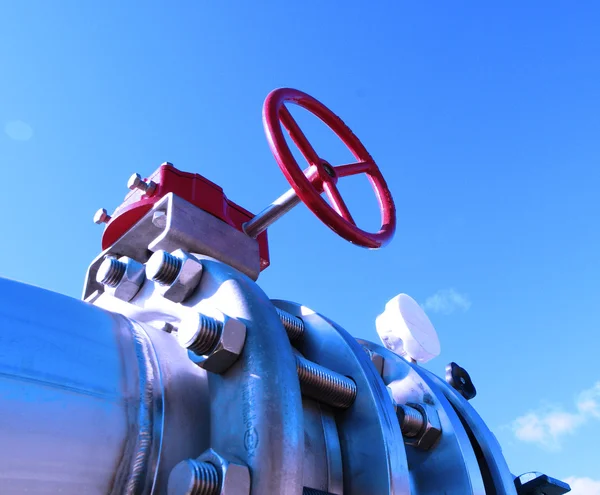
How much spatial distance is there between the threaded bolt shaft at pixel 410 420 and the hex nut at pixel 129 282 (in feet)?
1.51

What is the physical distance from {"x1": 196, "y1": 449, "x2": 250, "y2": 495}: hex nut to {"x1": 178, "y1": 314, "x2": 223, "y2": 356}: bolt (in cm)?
13

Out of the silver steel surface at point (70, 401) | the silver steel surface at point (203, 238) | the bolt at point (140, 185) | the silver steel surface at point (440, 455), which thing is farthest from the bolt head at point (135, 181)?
the silver steel surface at point (440, 455)

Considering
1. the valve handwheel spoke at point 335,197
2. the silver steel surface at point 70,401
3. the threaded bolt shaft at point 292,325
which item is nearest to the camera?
the silver steel surface at point 70,401

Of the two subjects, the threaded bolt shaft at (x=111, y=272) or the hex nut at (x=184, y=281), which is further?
the threaded bolt shaft at (x=111, y=272)

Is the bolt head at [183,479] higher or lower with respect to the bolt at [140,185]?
lower

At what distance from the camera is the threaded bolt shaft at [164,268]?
2.85ft

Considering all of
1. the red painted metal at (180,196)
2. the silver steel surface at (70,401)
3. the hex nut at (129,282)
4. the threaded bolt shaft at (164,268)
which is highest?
the red painted metal at (180,196)

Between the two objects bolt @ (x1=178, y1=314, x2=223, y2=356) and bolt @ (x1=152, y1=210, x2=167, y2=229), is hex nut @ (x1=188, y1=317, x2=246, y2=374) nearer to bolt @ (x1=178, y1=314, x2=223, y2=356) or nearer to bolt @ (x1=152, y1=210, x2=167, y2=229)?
bolt @ (x1=178, y1=314, x2=223, y2=356)

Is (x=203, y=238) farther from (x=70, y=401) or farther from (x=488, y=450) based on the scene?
(x=488, y=450)

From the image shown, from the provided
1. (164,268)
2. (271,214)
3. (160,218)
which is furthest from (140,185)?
(164,268)

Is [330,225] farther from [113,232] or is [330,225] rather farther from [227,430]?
[227,430]

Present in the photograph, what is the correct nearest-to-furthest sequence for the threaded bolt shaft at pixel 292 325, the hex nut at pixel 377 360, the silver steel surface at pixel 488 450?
the threaded bolt shaft at pixel 292 325 < the silver steel surface at pixel 488 450 < the hex nut at pixel 377 360

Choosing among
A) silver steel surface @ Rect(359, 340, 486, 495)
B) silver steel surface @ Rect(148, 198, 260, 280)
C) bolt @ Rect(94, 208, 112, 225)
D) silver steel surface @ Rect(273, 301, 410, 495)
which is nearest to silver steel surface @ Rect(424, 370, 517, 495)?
silver steel surface @ Rect(359, 340, 486, 495)

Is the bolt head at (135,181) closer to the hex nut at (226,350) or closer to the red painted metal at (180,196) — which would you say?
the red painted metal at (180,196)
